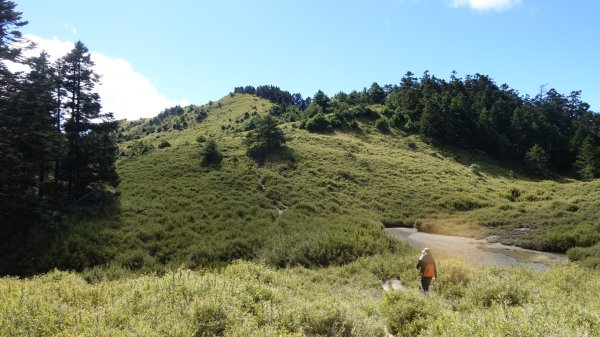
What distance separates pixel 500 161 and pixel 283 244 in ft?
211

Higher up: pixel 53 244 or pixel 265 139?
pixel 265 139

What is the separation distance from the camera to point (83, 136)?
29797 mm

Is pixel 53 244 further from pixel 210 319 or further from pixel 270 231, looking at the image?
pixel 210 319

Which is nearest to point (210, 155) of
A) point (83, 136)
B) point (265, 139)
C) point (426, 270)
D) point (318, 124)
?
point (265, 139)

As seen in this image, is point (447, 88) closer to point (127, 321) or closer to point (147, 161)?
point (147, 161)

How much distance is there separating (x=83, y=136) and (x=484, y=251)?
30.7m

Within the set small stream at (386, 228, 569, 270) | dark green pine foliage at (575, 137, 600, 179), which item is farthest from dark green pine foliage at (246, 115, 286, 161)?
dark green pine foliage at (575, 137, 600, 179)

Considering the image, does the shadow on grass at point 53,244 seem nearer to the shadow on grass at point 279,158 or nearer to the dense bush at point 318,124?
the shadow on grass at point 279,158

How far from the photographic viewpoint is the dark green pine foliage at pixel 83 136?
94.1 ft

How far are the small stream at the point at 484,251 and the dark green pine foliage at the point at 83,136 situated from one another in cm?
2396

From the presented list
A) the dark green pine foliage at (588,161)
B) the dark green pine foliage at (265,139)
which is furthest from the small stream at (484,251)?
the dark green pine foliage at (588,161)

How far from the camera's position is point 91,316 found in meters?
6.79

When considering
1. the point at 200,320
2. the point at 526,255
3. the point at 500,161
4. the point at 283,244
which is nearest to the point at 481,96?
the point at 500,161

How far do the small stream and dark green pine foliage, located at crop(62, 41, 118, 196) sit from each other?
78.6 feet
